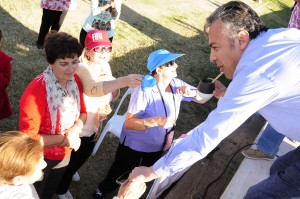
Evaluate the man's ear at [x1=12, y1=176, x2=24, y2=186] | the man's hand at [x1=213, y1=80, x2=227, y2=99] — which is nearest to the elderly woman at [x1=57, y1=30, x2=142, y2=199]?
the man's hand at [x1=213, y1=80, x2=227, y2=99]

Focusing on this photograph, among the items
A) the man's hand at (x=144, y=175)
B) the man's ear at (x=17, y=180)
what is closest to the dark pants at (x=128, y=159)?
the man's hand at (x=144, y=175)

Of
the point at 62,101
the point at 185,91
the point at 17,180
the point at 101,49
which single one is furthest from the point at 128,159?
the point at 17,180

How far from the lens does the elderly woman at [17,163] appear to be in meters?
1.81

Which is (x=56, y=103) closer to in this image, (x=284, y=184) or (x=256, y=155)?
(x=284, y=184)

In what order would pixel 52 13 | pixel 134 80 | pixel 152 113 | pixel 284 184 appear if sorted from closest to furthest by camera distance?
pixel 284 184, pixel 134 80, pixel 152 113, pixel 52 13

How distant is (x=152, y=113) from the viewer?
2.79 meters

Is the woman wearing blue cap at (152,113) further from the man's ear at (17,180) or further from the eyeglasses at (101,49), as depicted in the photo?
the man's ear at (17,180)

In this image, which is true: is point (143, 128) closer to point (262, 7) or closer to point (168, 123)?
point (168, 123)

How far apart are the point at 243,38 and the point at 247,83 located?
343 mm

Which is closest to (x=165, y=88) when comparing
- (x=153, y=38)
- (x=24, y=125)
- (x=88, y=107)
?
Result: (x=88, y=107)

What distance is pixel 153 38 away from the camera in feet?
26.2

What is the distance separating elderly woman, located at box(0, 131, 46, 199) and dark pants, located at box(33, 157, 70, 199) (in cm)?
71

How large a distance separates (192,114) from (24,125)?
3.59 metres

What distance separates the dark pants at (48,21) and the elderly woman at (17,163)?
4.28 meters
